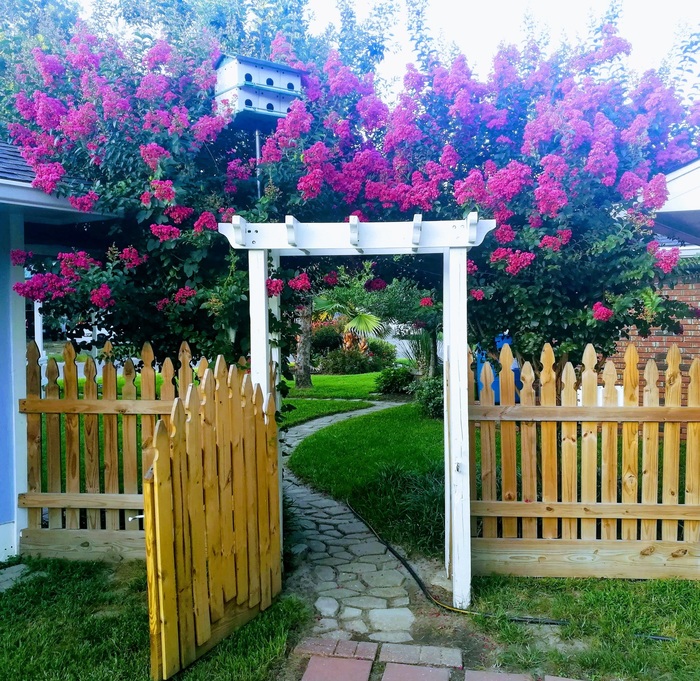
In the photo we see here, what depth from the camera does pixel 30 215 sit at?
4188mm

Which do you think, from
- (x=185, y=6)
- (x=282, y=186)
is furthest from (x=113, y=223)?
(x=185, y=6)

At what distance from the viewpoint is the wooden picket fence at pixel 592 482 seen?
3.75 m

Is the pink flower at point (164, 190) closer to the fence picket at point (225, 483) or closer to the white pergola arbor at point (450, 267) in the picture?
the white pergola arbor at point (450, 267)

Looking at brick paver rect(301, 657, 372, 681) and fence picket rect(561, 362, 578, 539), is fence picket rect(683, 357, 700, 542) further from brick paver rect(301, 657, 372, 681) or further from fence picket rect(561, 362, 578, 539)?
brick paver rect(301, 657, 372, 681)

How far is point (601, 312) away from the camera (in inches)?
153

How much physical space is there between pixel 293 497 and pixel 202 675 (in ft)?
9.76

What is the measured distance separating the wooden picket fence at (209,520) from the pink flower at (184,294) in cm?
88

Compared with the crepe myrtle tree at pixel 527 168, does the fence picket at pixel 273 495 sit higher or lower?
lower

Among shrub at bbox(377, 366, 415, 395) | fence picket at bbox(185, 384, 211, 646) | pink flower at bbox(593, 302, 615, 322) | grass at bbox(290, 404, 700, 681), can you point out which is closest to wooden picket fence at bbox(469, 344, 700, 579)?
grass at bbox(290, 404, 700, 681)

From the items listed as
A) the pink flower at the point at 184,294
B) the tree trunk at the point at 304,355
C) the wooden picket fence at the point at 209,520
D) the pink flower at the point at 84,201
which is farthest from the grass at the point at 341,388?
the wooden picket fence at the point at 209,520

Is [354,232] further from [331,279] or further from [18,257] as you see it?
[18,257]

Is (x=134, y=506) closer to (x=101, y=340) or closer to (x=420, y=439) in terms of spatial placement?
(x=101, y=340)

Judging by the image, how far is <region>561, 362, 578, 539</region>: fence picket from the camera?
3830 mm

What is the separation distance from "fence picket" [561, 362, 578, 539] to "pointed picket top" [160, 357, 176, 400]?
2.53 meters
